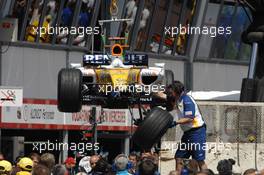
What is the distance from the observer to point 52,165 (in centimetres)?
1384

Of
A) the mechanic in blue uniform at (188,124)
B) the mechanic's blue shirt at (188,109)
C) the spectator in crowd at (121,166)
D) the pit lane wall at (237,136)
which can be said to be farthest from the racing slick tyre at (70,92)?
the spectator in crowd at (121,166)

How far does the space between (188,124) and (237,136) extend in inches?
76.0

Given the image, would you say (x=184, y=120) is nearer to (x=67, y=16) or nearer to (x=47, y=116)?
(x=47, y=116)

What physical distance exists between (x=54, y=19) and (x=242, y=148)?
635 inches

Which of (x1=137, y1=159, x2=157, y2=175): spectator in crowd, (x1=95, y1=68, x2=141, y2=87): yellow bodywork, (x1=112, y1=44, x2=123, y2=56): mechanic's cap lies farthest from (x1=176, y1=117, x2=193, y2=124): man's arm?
(x1=112, y1=44, x2=123, y2=56): mechanic's cap

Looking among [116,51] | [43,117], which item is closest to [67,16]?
[43,117]

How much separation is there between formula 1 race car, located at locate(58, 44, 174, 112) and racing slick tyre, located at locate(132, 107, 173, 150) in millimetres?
3041

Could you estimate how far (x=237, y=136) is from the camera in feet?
53.4

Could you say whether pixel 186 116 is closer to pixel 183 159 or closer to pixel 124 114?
pixel 183 159

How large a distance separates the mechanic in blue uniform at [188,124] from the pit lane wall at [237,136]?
5.25 feet

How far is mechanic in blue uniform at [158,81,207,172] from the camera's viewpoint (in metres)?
14.3

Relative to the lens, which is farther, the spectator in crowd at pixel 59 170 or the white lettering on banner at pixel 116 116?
the white lettering on banner at pixel 116 116

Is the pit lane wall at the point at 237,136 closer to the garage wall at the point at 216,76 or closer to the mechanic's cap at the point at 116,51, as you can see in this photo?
the mechanic's cap at the point at 116,51

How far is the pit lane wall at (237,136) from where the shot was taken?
16219 millimetres
